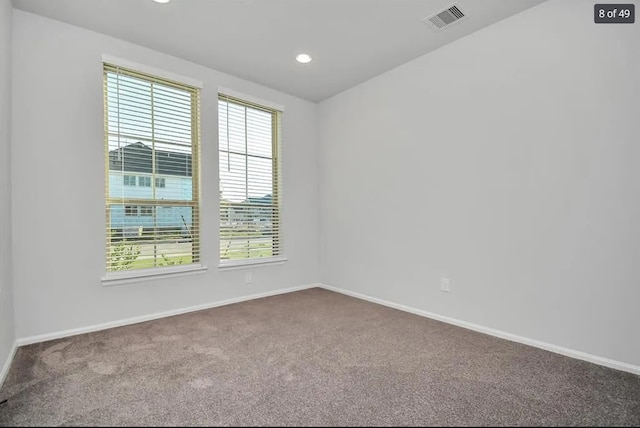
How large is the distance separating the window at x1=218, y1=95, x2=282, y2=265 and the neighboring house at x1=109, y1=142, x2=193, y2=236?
0.44 metres

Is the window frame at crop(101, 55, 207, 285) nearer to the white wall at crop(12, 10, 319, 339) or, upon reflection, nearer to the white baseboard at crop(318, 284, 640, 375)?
the white wall at crop(12, 10, 319, 339)

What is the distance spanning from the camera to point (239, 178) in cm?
392

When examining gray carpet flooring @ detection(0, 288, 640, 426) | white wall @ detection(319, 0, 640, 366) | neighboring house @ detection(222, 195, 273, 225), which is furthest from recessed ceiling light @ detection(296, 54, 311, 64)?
gray carpet flooring @ detection(0, 288, 640, 426)

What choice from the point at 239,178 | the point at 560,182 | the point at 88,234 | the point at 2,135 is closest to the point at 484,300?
the point at 560,182

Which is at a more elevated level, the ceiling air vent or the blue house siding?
the ceiling air vent

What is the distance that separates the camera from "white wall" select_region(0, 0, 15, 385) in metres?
2.16

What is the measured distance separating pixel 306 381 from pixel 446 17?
2991 mm

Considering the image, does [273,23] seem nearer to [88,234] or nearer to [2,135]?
[2,135]

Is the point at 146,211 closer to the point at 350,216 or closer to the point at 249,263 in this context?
the point at 249,263

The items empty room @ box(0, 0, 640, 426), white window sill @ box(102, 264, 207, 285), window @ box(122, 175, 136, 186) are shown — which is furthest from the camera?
window @ box(122, 175, 136, 186)

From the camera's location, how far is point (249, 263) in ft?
12.9

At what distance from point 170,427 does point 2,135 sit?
88.8 inches

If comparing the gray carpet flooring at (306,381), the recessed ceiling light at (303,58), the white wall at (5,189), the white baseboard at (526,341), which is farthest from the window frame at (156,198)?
the white baseboard at (526,341)

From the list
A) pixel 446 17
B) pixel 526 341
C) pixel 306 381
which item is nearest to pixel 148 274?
pixel 306 381
